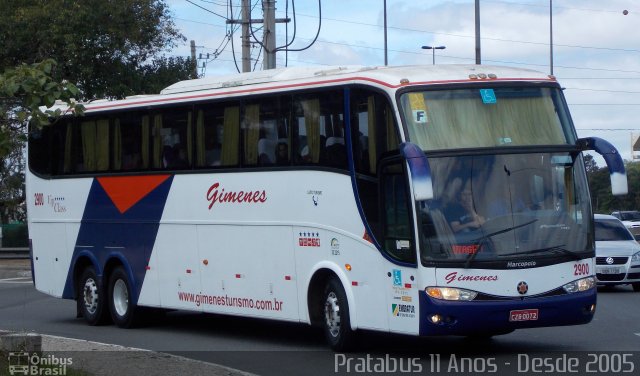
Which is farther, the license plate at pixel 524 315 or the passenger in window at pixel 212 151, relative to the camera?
the passenger in window at pixel 212 151

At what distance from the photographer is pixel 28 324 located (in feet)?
63.2

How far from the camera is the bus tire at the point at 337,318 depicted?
13.5 meters

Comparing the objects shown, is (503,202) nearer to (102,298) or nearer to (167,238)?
(167,238)

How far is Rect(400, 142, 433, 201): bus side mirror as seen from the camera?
1165 centimetres

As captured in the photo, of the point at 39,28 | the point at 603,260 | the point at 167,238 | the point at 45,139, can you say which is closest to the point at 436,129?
the point at 167,238

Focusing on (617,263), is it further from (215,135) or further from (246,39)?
(246,39)

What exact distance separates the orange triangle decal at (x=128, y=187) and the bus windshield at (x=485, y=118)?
5.61 meters

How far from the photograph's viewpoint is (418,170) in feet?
38.6

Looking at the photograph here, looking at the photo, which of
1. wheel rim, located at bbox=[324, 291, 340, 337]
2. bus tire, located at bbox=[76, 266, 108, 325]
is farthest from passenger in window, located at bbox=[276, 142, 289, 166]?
bus tire, located at bbox=[76, 266, 108, 325]

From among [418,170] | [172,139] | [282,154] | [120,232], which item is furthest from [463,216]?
[120,232]

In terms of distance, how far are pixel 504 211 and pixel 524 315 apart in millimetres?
1194

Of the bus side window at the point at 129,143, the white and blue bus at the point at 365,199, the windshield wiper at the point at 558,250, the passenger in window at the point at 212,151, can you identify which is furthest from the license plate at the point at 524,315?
the bus side window at the point at 129,143

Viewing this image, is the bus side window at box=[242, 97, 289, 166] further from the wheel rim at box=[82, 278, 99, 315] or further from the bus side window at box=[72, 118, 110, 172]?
the wheel rim at box=[82, 278, 99, 315]

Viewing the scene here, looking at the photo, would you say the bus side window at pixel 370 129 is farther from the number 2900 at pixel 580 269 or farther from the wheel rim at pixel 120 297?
the wheel rim at pixel 120 297
